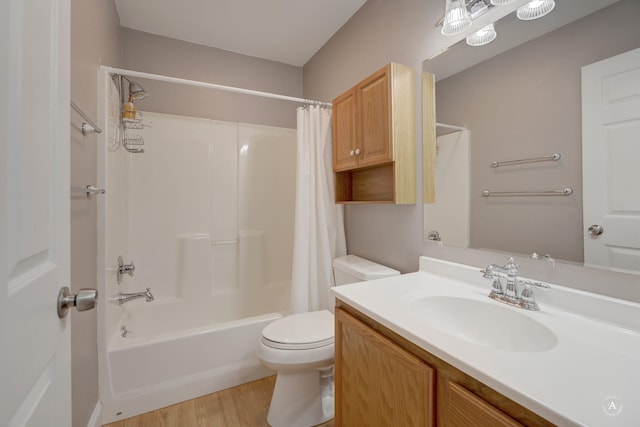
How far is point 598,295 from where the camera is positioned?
0.86 metres

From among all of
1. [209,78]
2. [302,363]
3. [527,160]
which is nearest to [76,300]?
[302,363]

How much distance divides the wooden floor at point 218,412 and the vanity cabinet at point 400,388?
68 centimetres

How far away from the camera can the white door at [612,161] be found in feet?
2.66

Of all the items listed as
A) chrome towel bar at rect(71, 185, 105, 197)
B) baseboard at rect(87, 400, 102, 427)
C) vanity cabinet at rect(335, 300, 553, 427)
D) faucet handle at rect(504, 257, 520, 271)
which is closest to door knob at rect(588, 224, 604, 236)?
faucet handle at rect(504, 257, 520, 271)

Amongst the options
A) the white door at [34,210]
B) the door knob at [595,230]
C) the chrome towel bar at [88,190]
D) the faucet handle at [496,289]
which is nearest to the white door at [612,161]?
the door knob at [595,230]

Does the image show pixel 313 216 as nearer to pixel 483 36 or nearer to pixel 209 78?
pixel 483 36

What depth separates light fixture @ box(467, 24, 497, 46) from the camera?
3.76 ft

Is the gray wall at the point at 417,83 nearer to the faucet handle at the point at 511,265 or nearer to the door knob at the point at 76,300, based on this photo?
the faucet handle at the point at 511,265

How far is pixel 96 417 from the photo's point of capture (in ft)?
4.51

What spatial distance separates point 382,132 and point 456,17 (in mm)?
553

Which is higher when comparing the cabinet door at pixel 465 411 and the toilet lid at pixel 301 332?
the cabinet door at pixel 465 411

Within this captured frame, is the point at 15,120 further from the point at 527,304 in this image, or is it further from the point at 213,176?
the point at 213,176

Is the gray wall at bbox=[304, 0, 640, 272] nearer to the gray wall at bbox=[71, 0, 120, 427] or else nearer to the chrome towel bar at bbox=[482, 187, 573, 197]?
the chrome towel bar at bbox=[482, 187, 573, 197]

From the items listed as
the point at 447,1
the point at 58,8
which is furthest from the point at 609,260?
the point at 58,8
